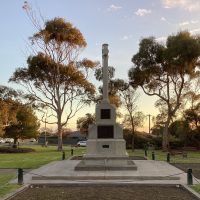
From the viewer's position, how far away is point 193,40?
4869cm

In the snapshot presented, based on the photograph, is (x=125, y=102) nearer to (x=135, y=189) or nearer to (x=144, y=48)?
(x=144, y=48)

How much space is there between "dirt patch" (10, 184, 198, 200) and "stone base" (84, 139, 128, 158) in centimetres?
757

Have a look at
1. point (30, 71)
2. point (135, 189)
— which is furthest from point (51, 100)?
point (135, 189)

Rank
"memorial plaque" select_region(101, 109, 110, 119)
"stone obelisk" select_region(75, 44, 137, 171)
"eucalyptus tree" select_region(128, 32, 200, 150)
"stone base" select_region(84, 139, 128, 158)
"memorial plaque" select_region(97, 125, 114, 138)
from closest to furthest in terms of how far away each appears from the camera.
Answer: "stone obelisk" select_region(75, 44, 137, 171) < "stone base" select_region(84, 139, 128, 158) < "memorial plaque" select_region(97, 125, 114, 138) < "memorial plaque" select_region(101, 109, 110, 119) < "eucalyptus tree" select_region(128, 32, 200, 150)

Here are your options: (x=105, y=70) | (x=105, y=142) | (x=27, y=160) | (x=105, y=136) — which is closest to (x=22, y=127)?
(x=27, y=160)

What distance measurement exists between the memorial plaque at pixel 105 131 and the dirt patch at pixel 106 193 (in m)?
8.05

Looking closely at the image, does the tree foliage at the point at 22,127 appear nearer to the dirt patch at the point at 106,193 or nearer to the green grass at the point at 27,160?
the green grass at the point at 27,160

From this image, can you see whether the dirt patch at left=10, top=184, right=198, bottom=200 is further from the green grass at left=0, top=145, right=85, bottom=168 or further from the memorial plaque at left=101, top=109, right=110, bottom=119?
the green grass at left=0, top=145, right=85, bottom=168

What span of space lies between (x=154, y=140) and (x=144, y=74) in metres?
15.6

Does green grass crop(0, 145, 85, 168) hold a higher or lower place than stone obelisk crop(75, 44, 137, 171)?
lower

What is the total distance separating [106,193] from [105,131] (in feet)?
33.8

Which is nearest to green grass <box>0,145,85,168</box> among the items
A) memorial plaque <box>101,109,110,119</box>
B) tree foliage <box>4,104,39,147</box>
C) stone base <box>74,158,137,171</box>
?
stone base <box>74,158,137,171</box>

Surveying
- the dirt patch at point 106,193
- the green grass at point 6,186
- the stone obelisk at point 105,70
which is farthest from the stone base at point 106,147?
the dirt patch at point 106,193

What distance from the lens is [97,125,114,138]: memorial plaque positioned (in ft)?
83.9
